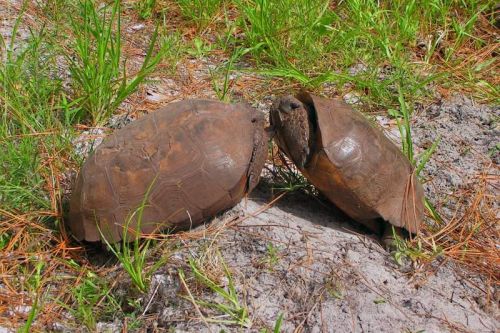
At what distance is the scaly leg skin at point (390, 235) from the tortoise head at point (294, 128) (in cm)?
54

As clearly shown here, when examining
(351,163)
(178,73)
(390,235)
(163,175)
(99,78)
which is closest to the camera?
(163,175)

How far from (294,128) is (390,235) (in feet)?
2.35

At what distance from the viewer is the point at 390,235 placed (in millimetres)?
3270

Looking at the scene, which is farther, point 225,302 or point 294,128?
point 294,128

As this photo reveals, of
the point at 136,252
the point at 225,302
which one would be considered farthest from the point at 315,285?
the point at 136,252

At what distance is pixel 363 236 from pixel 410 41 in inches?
89.3

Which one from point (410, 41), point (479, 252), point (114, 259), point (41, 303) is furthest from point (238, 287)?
point (410, 41)

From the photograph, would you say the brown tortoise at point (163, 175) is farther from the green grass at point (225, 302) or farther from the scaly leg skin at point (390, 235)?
the scaly leg skin at point (390, 235)

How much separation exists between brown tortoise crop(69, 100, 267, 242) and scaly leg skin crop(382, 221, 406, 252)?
768mm

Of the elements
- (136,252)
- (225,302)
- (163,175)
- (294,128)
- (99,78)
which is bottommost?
(225,302)

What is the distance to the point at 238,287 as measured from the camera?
2857mm

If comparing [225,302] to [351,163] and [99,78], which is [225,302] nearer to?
[351,163]

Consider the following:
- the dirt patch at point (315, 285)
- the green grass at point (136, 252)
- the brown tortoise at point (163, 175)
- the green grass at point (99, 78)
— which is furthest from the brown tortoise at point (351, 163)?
the green grass at point (99, 78)

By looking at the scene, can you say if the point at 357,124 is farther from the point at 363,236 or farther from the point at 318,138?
the point at 363,236
